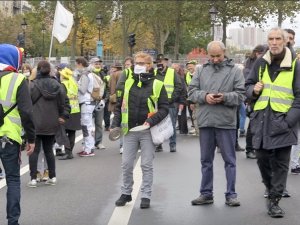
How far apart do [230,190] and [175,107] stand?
5.43 metres

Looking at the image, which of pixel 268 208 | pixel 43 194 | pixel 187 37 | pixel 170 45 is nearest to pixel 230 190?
pixel 268 208

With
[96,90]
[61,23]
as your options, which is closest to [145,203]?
[96,90]

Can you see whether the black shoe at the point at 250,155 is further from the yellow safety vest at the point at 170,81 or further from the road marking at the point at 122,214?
the road marking at the point at 122,214

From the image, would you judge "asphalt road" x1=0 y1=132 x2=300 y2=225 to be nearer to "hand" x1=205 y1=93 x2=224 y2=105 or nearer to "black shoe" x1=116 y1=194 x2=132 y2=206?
"black shoe" x1=116 y1=194 x2=132 y2=206

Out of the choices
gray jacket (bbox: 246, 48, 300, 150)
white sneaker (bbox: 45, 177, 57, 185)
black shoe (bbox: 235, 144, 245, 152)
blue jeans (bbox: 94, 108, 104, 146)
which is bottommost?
black shoe (bbox: 235, 144, 245, 152)

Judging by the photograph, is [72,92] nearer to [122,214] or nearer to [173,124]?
[173,124]

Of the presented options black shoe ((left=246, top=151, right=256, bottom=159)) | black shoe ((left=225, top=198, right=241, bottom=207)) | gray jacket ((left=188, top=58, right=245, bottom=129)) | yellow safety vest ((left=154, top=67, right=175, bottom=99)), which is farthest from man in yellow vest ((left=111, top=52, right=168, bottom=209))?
yellow safety vest ((left=154, top=67, right=175, bottom=99))

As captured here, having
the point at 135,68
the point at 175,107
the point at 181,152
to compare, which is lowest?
the point at 181,152

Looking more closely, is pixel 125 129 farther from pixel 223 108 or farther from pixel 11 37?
pixel 11 37

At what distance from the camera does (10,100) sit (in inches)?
219

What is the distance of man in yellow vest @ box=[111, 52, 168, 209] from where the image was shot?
22.4 ft

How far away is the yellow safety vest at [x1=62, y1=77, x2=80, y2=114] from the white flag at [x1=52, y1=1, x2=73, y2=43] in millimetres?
7745

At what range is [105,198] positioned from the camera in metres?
7.38

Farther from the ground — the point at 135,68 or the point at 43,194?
the point at 135,68
